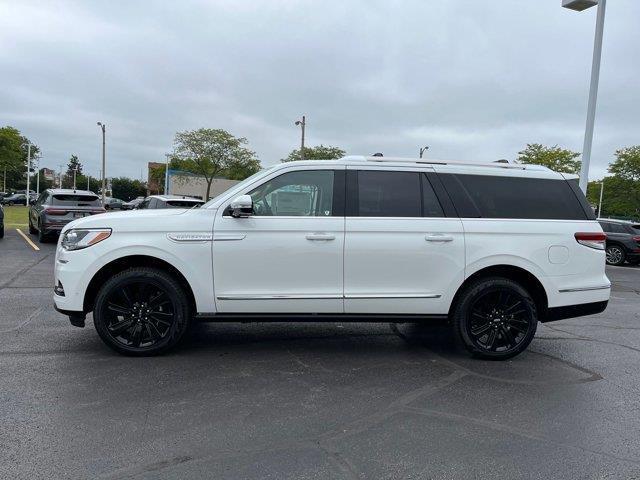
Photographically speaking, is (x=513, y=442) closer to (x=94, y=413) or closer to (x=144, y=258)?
(x=94, y=413)

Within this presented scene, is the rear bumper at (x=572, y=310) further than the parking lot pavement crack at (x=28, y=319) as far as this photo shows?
No

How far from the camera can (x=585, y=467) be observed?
314cm

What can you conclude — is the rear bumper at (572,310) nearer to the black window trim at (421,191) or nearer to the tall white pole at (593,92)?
the black window trim at (421,191)

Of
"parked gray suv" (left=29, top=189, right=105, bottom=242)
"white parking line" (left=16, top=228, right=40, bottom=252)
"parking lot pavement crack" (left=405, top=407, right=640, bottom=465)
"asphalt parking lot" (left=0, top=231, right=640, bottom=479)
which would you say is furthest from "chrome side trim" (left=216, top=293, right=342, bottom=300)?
"parked gray suv" (left=29, top=189, right=105, bottom=242)

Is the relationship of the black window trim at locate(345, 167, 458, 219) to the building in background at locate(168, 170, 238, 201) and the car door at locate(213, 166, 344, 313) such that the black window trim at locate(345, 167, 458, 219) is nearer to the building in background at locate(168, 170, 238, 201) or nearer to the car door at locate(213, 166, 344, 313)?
the car door at locate(213, 166, 344, 313)

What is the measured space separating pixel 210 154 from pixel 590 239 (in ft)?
160

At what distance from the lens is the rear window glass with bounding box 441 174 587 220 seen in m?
5.19

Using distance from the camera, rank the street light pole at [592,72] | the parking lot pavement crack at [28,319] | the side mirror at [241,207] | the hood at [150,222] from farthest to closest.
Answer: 1. the street light pole at [592,72]
2. the parking lot pavement crack at [28,319]
3. the hood at [150,222]
4. the side mirror at [241,207]

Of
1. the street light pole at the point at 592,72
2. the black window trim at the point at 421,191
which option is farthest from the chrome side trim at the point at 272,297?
the street light pole at the point at 592,72

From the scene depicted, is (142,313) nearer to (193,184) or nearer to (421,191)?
(421,191)

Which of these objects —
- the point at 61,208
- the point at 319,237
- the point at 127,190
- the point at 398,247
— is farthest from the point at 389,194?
the point at 127,190

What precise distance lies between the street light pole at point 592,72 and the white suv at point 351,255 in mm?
7796

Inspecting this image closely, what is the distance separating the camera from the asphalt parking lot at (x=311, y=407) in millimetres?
3102

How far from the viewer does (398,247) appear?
4953 mm
